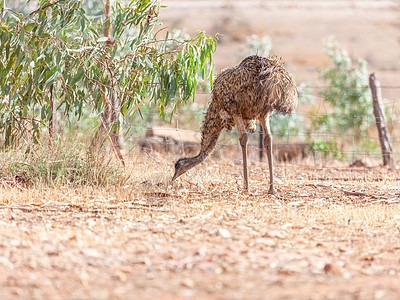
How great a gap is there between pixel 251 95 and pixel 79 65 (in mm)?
2195

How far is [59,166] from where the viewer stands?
685 centimetres

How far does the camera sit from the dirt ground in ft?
11.2

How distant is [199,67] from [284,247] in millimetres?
3410

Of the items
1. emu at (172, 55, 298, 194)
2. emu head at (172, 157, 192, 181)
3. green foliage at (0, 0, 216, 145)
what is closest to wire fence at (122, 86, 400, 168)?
emu head at (172, 157, 192, 181)

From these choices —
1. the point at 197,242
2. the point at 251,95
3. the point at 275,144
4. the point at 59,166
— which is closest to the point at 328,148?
the point at 275,144

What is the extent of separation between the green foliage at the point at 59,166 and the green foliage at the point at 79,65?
1.26 ft

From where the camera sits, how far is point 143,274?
12.0 ft

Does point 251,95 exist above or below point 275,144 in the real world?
above

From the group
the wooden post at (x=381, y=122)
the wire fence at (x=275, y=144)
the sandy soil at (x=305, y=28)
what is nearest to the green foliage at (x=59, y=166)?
the wire fence at (x=275, y=144)

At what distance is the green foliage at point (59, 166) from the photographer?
6.74m

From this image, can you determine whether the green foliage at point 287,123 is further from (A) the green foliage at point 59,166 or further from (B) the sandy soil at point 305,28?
(B) the sandy soil at point 305,28

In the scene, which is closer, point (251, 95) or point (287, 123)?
point (251, 95)

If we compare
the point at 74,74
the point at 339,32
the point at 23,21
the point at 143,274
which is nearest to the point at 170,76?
the point at 74,74

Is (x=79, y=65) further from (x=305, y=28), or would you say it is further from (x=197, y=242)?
(x=305, y=28)
